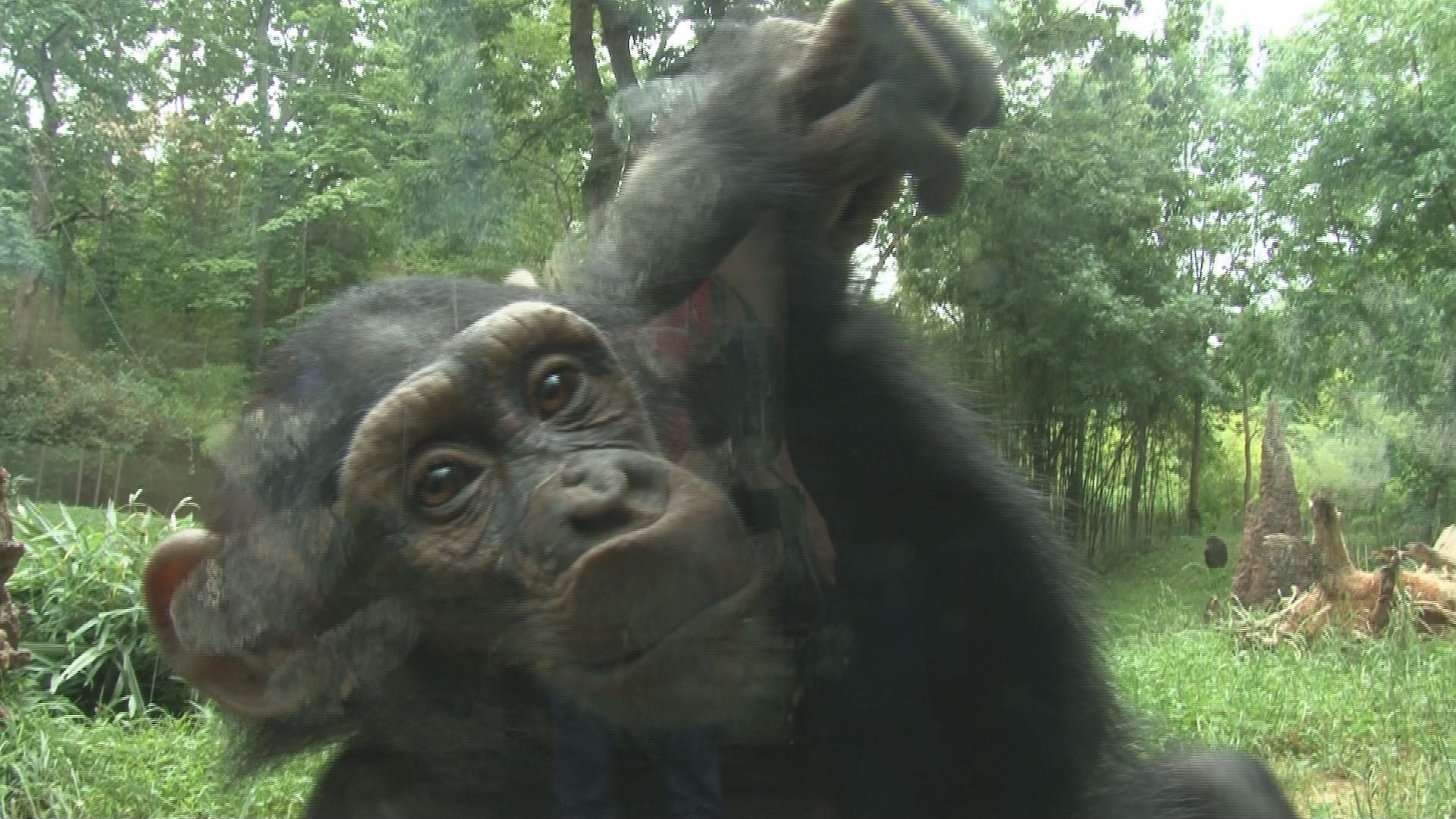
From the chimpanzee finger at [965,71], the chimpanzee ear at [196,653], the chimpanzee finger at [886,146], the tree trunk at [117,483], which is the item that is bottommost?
the chimpanzee ear at [196,653]

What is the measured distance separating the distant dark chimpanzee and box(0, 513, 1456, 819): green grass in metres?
0.12

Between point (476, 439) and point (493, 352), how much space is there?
0.53 feet

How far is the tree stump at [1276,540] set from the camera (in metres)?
2.46

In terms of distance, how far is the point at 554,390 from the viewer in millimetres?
2146

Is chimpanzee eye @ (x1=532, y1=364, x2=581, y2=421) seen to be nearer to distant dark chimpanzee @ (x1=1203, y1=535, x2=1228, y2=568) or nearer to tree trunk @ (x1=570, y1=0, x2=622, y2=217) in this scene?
tree trunk @ (x1=570, y1=0, x2=622, y2=217)

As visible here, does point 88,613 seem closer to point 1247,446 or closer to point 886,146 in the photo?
point 886,146

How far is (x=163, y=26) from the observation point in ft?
5.95

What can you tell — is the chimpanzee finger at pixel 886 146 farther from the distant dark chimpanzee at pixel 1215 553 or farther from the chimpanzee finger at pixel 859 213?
the distant dark chimpanzee at pixel 1215 553

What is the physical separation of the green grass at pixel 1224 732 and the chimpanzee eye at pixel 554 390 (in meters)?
1.27

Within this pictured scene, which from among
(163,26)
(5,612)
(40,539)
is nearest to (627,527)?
(163,26)

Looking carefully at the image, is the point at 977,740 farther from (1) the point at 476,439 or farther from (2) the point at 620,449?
(1) the point at 476,439

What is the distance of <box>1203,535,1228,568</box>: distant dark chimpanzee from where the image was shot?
2.53m

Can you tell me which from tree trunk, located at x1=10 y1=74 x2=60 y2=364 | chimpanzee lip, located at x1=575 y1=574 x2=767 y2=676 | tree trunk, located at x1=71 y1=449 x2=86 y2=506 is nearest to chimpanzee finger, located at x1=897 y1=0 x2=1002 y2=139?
chimpanzee lip, located at x1=575 y1=574 x2=767 y2=676

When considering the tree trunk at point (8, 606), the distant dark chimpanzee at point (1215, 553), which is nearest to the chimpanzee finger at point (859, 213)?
the distant dark chimpanzee at point (1215, 553)
